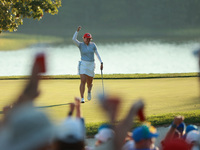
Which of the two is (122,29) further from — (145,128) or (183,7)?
(145,128)

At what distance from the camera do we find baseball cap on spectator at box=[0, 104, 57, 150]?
213cm

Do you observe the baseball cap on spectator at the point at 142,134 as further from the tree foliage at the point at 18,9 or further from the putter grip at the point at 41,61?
the tree foliage at the point at 18,9

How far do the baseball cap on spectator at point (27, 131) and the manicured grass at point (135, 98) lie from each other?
521cm

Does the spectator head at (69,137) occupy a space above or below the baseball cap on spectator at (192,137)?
above

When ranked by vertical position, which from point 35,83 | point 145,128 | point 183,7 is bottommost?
point 145,128

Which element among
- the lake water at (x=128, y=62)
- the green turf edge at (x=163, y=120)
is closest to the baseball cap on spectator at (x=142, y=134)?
the green turf edge at (x=163, y=120)

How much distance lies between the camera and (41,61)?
2748 millimetres

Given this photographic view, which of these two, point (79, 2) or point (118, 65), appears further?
point (79, 2)

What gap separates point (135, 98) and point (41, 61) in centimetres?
941

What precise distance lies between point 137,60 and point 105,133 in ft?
147

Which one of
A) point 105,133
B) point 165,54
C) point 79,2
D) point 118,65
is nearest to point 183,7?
point 79,2

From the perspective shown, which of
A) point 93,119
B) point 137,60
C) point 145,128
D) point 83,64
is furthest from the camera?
point 137,60

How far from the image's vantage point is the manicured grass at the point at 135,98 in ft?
28.8

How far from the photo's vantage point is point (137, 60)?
48.0 m
